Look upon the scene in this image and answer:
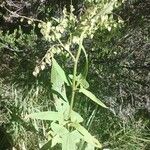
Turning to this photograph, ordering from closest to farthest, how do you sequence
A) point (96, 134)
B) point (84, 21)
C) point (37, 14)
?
point (84, 21), point (96, 134), point (37, 14)

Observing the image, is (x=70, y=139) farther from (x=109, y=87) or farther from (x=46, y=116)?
(x=109, y=87)

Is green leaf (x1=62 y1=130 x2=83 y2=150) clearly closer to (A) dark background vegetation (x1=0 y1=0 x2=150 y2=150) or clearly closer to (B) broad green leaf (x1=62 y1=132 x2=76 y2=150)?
(B) broad green leaf (x1=62 y1=132 x2=76 y2=150)

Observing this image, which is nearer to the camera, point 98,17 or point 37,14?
point 98,17

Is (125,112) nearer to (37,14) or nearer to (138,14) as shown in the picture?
(138,14)

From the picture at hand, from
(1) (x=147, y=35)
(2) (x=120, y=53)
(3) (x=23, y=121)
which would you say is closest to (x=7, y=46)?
(3) (x=23, y=121)

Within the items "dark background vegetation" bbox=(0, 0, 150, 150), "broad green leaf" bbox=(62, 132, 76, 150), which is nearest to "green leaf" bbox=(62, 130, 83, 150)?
"broad green leaf" bbox=(62, 132, 76, 150)

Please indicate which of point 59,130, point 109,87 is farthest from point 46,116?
point 109,87

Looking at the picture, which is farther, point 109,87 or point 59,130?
point 109,87

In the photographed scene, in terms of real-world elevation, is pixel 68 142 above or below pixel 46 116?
below

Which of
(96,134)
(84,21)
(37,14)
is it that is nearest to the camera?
(84,21)
